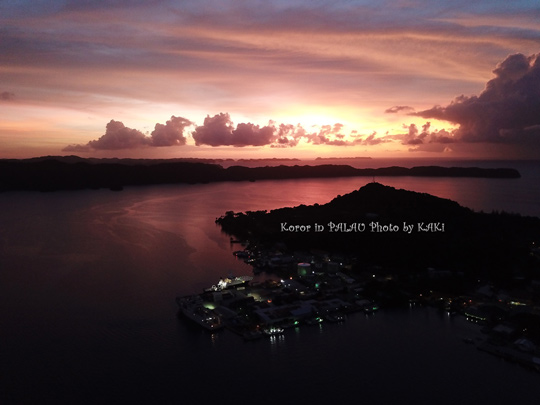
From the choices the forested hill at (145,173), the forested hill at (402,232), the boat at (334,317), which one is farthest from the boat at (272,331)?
the forested hill at (145,173)

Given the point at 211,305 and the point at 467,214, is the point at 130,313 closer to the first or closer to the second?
the point at 211,305

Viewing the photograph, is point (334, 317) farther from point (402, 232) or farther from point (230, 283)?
point (402, 232)

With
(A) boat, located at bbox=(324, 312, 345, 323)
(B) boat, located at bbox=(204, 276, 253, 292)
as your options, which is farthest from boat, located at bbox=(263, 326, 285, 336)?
(B) boat, located at bbox=(204, 276, 253, 292)

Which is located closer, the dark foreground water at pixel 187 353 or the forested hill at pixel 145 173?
the dark foreground water at pixel 187 353

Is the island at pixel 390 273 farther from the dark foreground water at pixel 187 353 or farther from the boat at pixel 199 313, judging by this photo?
the dark foreground water at pixel 187 353

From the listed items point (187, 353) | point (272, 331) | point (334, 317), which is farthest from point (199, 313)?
point (334, 317)

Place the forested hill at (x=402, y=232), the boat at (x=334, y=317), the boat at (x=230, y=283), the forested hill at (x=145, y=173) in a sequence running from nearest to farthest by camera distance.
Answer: the boat at (x=334, y=317) → the boat at (x=230, y=283) → the forested hill at (x=402, y=232) → the forested hill at (x=145, y=173)
